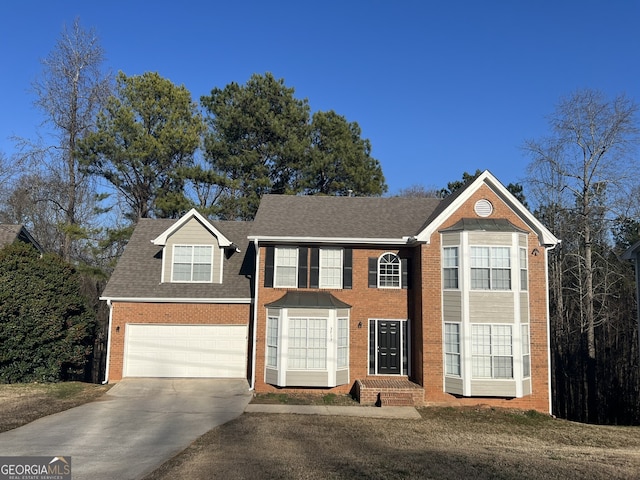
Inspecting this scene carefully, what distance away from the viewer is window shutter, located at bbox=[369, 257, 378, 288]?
1681cm

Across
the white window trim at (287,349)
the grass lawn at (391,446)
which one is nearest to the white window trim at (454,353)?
the grass lawn at (391,446)

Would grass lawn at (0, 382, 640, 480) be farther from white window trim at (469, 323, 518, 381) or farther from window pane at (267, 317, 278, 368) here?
window pane at (267, 317, 278, 368)

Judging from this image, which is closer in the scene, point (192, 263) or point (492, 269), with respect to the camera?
point (492, 269)

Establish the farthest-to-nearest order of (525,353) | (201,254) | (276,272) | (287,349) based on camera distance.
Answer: (201,254)
(276,272)
(287,349)
(525,353)

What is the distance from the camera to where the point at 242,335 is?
17.6 metres

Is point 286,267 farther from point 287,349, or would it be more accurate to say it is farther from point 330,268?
point 287,349

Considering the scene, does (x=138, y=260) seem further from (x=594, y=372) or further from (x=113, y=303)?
(x=594, y=372)

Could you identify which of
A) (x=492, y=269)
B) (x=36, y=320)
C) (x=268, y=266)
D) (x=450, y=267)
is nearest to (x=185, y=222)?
(x=268, y=266)

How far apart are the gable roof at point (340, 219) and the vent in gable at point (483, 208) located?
7.63 feet

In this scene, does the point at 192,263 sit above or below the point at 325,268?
above

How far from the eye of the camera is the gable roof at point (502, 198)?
15.5 metres

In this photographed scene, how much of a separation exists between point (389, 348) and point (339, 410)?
3.58m

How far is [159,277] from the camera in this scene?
18266 millimetres

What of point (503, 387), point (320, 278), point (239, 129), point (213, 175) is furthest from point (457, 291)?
point (239, 129)
